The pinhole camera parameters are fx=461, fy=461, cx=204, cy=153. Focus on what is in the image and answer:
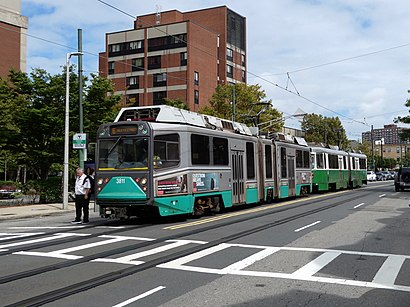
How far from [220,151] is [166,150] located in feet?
10.7

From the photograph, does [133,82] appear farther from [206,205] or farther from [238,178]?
[206,205]

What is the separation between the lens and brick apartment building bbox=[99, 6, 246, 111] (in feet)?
209

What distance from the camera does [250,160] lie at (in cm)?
1914

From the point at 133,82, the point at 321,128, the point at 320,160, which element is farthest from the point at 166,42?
the point at 320,160

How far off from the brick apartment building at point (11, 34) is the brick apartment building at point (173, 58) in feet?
49.4

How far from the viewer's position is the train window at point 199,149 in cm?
1461

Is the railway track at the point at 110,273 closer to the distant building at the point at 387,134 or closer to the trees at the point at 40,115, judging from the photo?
the trees at the point at 40,115

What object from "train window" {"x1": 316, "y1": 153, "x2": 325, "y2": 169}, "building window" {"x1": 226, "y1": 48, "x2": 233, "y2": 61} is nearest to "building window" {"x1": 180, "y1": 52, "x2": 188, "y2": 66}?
"building window" {"x1": 226, "y1": 48, "x2": 233, "y2": 61}

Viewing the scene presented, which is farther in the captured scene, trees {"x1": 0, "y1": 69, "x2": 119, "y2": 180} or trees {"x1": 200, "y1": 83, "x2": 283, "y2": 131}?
trees {"x1": 200, "y1": 83, "x2": 283, "y2": 131}

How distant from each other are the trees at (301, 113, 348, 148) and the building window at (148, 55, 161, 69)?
23757mm

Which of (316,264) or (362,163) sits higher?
(362,163)

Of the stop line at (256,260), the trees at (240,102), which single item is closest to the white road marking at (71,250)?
the stop line at (256,260)

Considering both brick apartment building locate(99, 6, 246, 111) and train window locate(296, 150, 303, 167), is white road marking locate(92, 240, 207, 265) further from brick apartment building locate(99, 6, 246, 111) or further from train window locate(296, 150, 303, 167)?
brick apartment building locate(99, 6, 246, 111)

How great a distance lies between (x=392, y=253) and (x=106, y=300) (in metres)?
6.02
